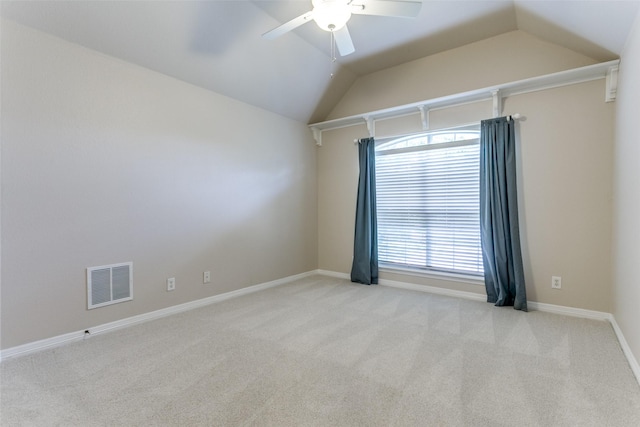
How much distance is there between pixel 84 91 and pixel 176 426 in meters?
2.62

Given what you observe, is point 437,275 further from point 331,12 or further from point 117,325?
point 117,325

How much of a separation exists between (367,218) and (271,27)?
2583mm

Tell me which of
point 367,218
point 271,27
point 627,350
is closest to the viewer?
point 627,350

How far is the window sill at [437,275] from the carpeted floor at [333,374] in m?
0.59

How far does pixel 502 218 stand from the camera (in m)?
3.20

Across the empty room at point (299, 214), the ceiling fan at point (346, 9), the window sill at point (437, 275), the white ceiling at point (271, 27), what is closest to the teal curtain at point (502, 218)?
the empty room at point (299, 214)

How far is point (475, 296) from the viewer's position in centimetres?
352

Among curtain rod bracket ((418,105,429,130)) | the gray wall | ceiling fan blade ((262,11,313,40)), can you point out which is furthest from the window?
ceiling fan blade ((262,11,313,40))

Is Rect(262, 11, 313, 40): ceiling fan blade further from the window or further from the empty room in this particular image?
the window

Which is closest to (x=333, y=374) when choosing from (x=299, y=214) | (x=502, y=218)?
(x=502, y=218)

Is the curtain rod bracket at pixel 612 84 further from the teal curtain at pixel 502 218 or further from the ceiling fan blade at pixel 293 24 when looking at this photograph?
the ceiling fan blade at pixel 293 24

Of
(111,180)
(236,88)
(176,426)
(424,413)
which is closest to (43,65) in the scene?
(111,180)

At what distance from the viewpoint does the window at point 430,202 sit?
361 cm

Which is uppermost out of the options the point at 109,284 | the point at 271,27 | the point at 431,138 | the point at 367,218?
the point at 271,27
